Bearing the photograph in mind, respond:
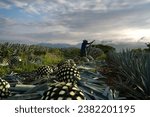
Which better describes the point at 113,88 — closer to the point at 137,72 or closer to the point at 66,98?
the point at 137,72

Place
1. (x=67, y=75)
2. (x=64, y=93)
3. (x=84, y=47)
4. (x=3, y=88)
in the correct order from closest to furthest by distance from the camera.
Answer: (x=64, y=93) < (x=3, y=88) < (x=67, y=75) < (x=84, y=47)

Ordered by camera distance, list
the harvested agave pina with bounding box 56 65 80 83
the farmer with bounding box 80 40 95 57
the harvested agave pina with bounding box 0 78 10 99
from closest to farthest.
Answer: the harvested agave pina with bounding box 0 78 10 99 < the harvested agave pina with bounding box 56 65 80 83 < the farmer with bounding box 80 40 95 57

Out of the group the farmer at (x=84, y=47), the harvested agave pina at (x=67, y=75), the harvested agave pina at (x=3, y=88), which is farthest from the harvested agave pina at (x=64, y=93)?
the farmer at (x=84, y=47)

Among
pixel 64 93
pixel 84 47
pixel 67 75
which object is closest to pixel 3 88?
pixel 67 75

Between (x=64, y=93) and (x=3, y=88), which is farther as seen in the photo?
(x=3, y=88)

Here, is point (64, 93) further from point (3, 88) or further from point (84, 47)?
point (84, 47)

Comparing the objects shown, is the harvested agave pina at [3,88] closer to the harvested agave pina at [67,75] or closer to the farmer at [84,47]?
the harvested agave pina at [67,75]

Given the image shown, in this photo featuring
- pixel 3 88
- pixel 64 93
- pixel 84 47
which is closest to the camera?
pixel 64 93

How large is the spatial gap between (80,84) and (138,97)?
1.12 m

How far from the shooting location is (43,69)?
708 centimetres

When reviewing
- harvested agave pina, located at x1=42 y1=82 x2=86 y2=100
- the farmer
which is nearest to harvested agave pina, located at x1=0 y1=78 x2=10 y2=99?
harvested agave pina, located at x1=42 y1=82 x2=86 y2=100

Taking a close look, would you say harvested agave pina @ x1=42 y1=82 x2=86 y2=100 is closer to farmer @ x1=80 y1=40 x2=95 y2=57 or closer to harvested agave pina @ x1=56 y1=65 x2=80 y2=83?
harvested agave pina @ x1=56 y1=65 x2=80 y2=83

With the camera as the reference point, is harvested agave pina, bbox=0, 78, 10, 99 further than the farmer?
No

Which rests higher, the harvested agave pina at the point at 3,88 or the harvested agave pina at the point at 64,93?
the harvested agave pina at the point at 64,93
